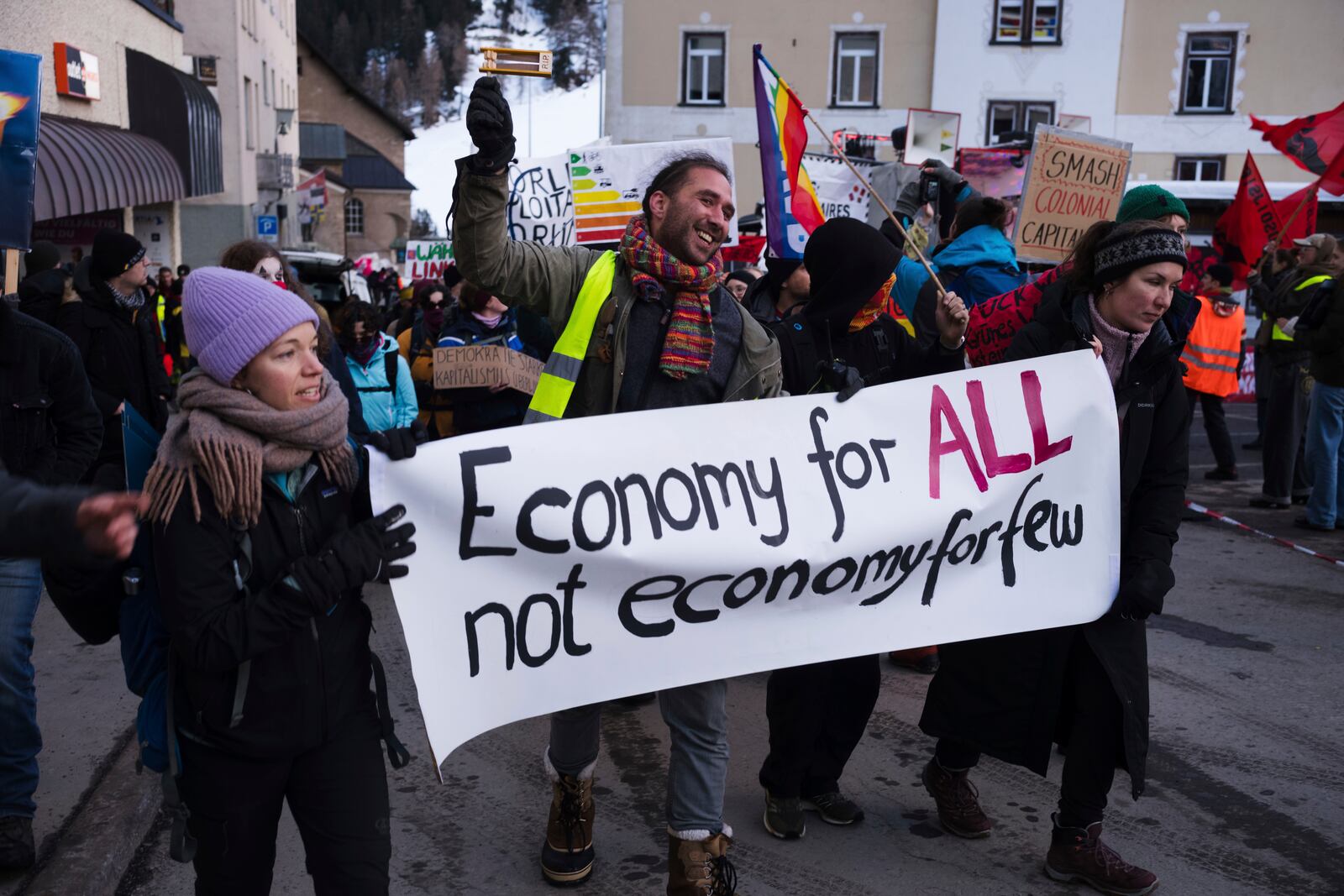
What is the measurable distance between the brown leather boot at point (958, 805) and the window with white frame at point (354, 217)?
72.1 m

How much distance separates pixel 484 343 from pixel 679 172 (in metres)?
3.01

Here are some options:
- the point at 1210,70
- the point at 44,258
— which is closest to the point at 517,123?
the point at 1210,70

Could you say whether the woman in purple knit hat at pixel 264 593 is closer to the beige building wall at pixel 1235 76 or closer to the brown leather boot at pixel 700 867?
the brown leather boot at pixel 700 867

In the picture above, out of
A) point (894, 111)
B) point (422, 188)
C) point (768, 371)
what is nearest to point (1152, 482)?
point (768, 371)

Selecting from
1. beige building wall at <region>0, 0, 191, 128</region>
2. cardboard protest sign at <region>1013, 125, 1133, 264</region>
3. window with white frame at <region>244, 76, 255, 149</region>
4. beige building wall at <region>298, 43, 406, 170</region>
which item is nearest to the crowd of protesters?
cardboard protest sign at <region>1013, 125, 1133, 264</region>

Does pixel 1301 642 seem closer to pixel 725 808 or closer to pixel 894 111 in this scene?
pixel 725 808

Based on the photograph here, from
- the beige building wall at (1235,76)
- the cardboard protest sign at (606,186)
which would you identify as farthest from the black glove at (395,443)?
the beige building wall at (1235,76)

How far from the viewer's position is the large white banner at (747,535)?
308 centimetres

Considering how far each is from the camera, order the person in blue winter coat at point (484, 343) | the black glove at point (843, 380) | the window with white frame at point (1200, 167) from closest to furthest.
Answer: the black glove at point (843, 380), the person in blue winter coat at point (484, 343), the window with white frame at point (1200, 167)

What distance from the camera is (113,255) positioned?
689 cm

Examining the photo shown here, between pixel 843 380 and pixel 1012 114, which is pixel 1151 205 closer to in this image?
pixel 843 380

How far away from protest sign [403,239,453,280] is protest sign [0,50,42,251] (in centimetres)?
1420

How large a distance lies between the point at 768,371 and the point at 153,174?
16860 millimetres

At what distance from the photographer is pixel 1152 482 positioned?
3746 mm
